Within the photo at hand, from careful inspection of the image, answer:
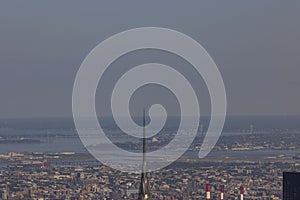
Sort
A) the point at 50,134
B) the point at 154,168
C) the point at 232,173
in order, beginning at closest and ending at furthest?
the point at 154,168, the point at 232,173, the point at 50,134

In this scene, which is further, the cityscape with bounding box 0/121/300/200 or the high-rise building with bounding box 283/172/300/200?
the cityscape with bounding box 0/121/300/200

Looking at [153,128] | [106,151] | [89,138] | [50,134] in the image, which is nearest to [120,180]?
[153,128]

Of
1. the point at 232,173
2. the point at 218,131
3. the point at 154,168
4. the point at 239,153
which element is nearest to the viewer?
the point at 154,168

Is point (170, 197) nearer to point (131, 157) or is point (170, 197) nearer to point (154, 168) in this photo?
point (154, 168)

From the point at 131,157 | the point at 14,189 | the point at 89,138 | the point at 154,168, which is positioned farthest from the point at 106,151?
the point at 14,189

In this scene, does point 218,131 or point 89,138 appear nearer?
point 89,138

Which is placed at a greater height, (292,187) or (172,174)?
(172,174)

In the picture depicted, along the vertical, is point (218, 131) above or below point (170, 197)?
above

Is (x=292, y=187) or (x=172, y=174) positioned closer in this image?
(x=292, y=187)

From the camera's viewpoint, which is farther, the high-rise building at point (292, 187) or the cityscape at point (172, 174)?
the cityscape at point (172, 174)
